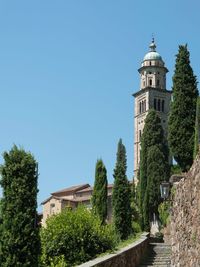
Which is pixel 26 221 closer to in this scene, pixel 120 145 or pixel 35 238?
pixel 35 238

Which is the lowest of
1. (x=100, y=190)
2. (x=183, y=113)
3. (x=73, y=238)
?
(x=73, y=238)

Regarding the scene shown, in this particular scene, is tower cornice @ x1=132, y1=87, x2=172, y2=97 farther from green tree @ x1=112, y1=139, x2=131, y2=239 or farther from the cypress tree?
green tree @ x1=112, y1=139, x2=131, y2=239

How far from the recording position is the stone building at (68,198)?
79.9 m

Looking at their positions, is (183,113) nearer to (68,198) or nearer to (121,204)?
(121,204)

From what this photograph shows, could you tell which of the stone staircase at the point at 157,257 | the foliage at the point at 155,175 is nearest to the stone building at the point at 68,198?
the foliage at the point at 155,175

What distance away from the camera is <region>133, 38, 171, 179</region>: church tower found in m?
97.1

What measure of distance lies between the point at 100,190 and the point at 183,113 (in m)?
14.5

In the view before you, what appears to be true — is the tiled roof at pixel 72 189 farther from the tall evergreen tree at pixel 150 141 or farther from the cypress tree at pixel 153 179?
the cypress tree at pixel 153 179

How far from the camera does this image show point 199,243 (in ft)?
39.9

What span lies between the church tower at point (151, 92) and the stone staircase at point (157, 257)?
7121cm

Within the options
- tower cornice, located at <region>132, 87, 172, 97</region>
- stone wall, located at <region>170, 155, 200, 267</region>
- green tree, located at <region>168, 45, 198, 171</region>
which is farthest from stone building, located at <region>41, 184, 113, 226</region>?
stone wall, located at <region>170, 155, 200, 267</region>

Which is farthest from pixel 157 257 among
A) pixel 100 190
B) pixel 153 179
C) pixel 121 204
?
pixel 153 179

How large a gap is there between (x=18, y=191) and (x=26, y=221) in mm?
676

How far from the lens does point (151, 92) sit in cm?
9650
